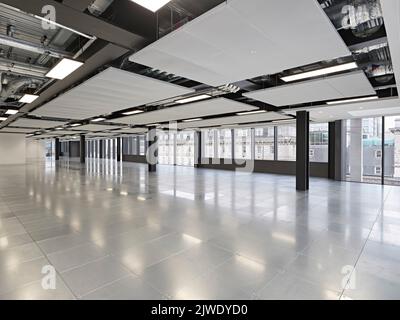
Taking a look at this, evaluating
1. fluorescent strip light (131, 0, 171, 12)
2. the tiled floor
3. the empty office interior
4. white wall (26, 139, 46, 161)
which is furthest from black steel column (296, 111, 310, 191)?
white wall (26, 139, 46, 161)

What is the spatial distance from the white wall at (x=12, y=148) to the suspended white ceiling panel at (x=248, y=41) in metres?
21.1

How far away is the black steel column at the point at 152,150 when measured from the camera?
528 inches

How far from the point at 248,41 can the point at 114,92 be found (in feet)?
11.8

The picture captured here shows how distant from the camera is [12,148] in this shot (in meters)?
18.7

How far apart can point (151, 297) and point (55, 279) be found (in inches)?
41.8

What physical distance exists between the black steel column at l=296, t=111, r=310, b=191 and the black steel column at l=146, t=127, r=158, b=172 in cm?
809

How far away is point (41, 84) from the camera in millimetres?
5477

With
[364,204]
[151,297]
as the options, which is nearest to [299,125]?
[364,204]

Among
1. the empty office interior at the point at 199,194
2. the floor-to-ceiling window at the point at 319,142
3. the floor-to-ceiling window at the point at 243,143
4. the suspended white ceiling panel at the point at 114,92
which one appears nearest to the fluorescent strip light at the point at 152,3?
the empty office interior at the point at 199,194

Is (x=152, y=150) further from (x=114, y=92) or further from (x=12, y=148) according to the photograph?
(x=12, y=148)

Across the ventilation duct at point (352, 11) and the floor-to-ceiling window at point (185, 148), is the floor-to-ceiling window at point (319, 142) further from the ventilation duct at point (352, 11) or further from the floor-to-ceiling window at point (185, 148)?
the ventilation duct at point (352, 11)

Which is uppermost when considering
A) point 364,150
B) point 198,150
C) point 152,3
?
point 152,3

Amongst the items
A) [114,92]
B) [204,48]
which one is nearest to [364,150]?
[204,48]
